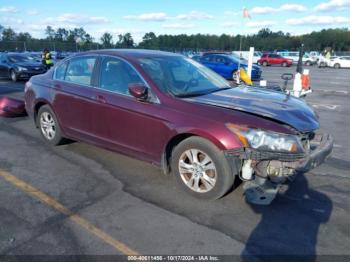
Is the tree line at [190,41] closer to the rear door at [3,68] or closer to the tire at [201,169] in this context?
the rear door at [3,68]

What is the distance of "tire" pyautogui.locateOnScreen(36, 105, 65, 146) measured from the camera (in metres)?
5.66

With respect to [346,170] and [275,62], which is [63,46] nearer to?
[275,62]

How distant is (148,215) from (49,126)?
3112 millimetres

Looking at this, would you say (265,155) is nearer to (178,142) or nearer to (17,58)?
(178,142)

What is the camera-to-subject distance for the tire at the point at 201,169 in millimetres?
3707

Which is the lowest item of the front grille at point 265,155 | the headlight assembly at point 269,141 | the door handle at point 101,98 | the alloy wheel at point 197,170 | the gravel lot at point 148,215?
the gravel lot at point 148,215

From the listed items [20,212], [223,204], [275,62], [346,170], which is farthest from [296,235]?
[275,62]

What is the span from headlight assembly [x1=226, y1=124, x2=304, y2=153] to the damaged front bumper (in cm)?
5

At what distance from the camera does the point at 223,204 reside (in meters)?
3.85

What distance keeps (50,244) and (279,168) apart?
242 cm

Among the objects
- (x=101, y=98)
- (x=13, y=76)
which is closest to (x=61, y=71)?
(x=101, y=98)

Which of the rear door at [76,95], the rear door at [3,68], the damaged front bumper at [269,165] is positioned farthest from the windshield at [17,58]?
the damaged front bumper at [269,165]

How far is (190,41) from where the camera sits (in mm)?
77562

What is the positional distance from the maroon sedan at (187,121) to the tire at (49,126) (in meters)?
0.08
